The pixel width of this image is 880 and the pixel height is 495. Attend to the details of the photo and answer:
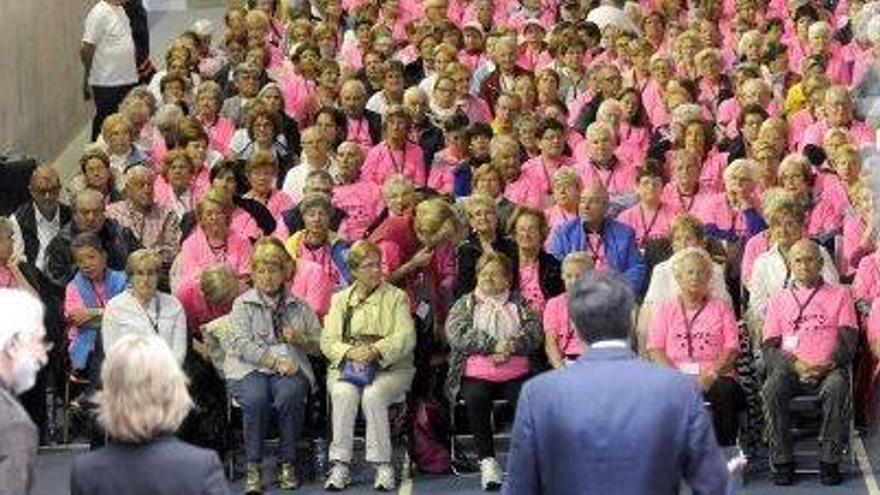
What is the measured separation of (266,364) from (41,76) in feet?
24.4

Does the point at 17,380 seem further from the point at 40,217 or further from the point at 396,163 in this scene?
the point at 396,163

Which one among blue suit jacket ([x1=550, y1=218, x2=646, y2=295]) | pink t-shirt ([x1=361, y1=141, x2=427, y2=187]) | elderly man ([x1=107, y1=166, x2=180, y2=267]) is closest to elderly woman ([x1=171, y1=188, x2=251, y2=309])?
elderly man ([x1=107, y1=166, x2=180, y2=267])

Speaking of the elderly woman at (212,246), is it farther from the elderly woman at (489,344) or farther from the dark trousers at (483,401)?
the dark trousers at (483,401)

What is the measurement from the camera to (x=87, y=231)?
12.3 m

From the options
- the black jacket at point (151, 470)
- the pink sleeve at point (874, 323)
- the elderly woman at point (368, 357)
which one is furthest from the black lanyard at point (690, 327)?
the black jacket at point (151, 470)

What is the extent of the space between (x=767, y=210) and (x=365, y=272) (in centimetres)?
210

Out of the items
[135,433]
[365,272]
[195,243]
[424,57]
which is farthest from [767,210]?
[135,433]

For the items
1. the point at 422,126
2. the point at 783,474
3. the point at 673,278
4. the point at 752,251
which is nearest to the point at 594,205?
the point at 752,251

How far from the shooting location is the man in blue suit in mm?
6102

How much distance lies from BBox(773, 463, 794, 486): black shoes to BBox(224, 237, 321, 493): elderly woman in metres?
2.19

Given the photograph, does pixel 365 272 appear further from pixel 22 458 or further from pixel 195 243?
pixel 22 458

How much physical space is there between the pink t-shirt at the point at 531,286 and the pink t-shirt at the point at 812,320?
1.12 metres

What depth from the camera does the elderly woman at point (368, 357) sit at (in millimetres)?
11148

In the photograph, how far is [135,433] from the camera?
5.80 metres
